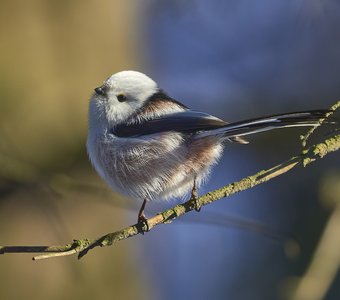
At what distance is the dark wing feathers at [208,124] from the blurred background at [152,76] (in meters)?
1.15

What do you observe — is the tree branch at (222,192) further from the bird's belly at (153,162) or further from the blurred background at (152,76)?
the blurred background at (152,76)

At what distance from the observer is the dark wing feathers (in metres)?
2.00

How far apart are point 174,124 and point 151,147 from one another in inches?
5.4

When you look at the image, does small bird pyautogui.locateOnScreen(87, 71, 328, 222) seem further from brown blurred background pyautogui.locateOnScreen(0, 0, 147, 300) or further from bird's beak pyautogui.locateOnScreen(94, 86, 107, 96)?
brown blurred background pyautogui.locateOnScreen(0, 0, 147, 300)

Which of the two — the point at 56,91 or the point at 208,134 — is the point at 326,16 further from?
the point at 56,91

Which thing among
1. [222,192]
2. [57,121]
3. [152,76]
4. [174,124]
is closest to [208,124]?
[174,124]

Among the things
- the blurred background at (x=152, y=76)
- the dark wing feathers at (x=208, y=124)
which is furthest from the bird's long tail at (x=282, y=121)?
the blurred background at (x=152, y=76)

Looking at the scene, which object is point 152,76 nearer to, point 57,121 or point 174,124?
point 57,121

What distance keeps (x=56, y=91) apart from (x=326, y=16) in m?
2.27

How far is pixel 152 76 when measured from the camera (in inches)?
199

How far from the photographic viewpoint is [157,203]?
9.41 ft

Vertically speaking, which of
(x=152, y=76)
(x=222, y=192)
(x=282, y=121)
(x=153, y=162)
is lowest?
(x=152, y=76)

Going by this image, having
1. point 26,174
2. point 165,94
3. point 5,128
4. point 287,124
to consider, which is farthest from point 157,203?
point 5,128

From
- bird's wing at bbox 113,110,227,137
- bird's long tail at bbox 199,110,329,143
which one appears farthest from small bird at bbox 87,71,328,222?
bird's long tail at bbox 199,110,329,143
